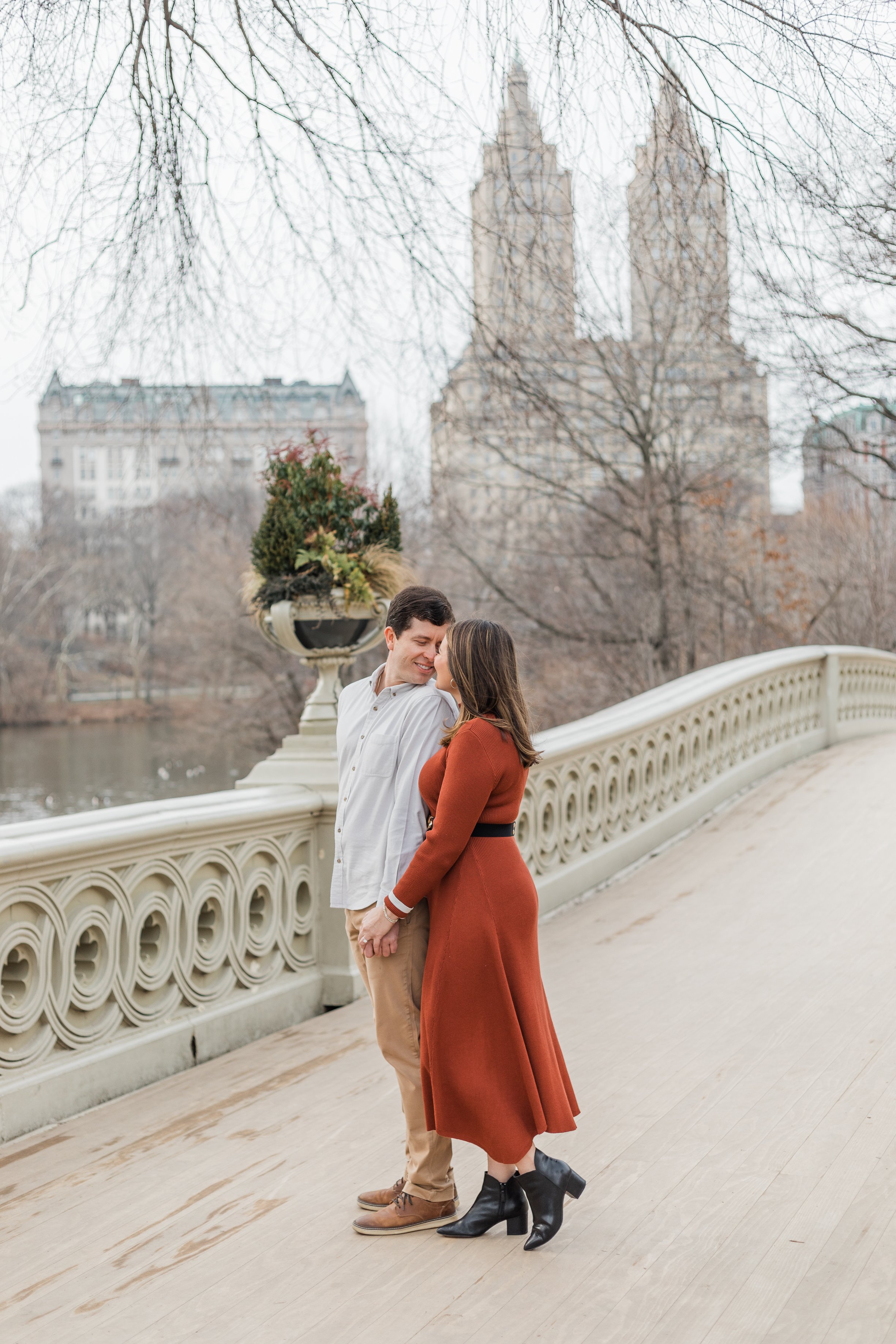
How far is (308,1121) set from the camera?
4.03 m

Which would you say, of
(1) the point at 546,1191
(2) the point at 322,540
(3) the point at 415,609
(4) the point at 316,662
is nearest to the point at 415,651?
(3) the point at 415,609

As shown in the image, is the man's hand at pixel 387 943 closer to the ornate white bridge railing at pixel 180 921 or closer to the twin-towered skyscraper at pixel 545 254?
the ornate white bridge railing at pixel 180 921

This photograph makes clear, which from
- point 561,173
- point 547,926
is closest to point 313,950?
Answer: point 547,926

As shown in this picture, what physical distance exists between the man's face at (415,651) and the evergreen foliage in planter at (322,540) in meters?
2.87

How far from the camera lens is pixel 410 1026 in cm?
307

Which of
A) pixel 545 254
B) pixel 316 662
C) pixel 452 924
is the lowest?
pixel 452 924

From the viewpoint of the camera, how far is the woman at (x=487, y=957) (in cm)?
288

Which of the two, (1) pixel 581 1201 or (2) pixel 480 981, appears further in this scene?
(1) pixel 581 1201

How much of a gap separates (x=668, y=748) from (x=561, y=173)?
505cm

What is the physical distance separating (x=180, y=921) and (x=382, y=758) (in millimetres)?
1784

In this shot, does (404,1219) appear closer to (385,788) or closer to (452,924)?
(452,924)

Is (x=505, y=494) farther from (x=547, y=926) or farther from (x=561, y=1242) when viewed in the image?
(x=561, y=1242)

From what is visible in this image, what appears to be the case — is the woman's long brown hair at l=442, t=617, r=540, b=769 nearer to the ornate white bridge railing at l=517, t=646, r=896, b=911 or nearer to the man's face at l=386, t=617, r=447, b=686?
the man's face at l=386, t=617, r=447, b=686

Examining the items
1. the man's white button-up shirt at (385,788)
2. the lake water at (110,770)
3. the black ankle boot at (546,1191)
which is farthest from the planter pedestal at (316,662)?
the lake water at (110,770)
